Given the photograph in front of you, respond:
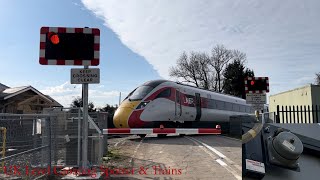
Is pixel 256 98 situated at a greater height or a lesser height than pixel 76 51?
lesser

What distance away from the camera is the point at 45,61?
290 inches

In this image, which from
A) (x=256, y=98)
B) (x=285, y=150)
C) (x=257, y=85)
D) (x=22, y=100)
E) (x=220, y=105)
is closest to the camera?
(x=285, y=150)

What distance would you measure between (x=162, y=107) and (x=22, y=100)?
83.0ft

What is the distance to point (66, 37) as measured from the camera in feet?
24.3

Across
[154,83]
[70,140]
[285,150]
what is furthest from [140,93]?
[285,150]

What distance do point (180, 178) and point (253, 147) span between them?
20.1 ft

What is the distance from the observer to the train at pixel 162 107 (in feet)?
74.0

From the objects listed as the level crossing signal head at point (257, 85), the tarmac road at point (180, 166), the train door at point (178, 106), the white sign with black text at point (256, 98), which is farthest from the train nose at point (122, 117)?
the tarmac road at point (180, 166)

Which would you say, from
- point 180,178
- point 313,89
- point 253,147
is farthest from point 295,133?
point 313,89

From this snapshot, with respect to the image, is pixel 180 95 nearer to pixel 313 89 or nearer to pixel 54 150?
pixel 313 89

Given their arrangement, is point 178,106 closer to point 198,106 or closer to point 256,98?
point 198,106

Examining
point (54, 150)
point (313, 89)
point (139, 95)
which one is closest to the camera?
point (54, 150)

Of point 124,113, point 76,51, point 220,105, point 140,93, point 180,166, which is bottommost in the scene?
point 180,166

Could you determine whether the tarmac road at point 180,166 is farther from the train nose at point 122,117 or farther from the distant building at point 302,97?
the train nose at point 122,117
